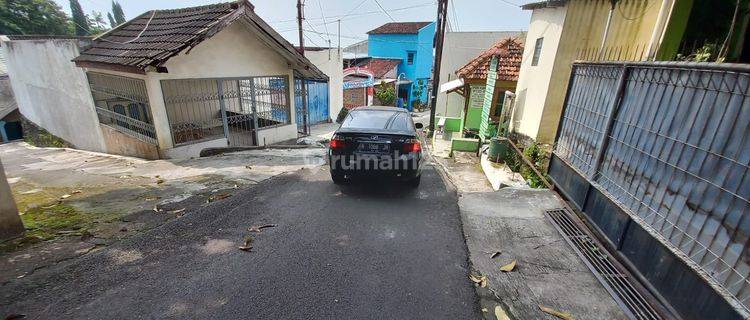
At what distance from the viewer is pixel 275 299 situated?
281 centimetres

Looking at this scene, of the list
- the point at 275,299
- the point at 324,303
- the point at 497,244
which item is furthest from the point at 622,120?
the point at 275,299

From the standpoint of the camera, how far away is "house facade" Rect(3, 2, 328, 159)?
770cm

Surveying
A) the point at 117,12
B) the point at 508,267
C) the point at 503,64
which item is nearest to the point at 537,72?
the point at 503,64

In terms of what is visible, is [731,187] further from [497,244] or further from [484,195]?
[484,195]

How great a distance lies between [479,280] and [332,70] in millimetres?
16941

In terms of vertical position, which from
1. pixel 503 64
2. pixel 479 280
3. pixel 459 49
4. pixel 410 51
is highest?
pixel 410 51

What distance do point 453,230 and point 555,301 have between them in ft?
5.13

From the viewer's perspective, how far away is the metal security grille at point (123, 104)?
26.5 feet

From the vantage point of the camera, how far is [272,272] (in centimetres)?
320

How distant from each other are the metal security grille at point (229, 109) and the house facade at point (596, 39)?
768cm

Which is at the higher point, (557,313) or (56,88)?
(56,88)

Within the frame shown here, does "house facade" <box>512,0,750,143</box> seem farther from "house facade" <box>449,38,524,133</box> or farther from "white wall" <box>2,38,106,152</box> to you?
"white wall" <box>2,38,106,152</box>

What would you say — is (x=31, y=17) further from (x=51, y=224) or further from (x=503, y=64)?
(x=503, y=64)

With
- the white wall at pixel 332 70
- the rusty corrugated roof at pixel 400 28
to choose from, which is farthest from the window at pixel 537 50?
the rusty corrugated roof at pixel 400 28
